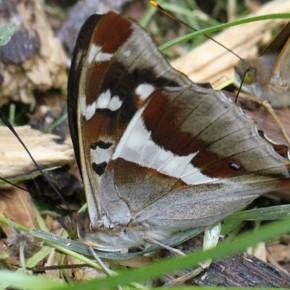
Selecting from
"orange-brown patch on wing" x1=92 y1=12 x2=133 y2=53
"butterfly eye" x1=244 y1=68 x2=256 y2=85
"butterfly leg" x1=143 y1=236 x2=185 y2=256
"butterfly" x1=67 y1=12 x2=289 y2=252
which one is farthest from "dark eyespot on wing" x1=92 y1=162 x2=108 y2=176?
"butterfly eye" x1=244 y1=68 x2=256 y2=85

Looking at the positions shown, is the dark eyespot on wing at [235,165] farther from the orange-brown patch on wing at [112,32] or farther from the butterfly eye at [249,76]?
the butterfly eye at [249,76]

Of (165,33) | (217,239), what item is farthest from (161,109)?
(165,33)

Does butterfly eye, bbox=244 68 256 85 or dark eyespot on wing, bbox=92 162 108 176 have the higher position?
dark eyespot on wing, bbox=92 162 108 176

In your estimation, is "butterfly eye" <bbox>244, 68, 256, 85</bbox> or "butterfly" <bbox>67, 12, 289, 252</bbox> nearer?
"butterfly" <bbox>67, 12, 289, 252</bbox>

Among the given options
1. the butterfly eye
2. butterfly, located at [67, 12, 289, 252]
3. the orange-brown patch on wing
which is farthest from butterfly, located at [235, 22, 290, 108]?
the orange-brown patch on wing

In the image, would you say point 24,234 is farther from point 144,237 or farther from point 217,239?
point 217,239

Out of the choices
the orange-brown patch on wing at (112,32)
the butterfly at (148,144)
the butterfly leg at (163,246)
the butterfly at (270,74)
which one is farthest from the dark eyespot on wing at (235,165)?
the butterfly at (270,74)

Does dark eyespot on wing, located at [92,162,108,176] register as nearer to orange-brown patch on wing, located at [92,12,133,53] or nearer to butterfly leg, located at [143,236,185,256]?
butterfly leg, located at [143,236,185,256]

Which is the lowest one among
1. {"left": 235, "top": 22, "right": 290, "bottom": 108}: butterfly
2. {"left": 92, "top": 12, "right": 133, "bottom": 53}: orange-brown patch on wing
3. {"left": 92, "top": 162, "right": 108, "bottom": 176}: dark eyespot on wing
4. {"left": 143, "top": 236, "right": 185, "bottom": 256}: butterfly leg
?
{"left": 143, "top": 236, "right": 185, "bottom": 256}: butterfly leg
